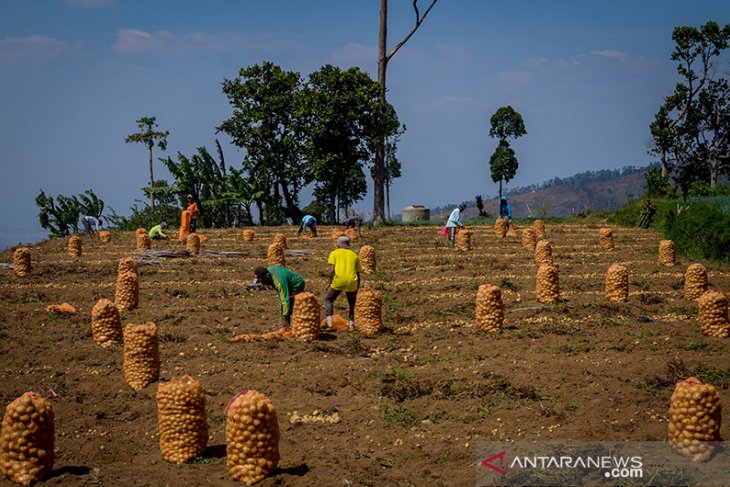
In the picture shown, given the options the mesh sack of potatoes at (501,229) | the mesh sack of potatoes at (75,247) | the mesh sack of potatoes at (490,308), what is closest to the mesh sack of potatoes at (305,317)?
the mesh sack of potatoes at (490,308)

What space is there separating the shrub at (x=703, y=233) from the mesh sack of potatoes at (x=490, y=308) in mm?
13336

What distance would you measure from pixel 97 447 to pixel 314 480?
Answer: 311 cm

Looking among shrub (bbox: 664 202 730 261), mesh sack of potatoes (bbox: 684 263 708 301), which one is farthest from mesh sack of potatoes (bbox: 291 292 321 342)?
shrub (bbox: 664 202 730 261)

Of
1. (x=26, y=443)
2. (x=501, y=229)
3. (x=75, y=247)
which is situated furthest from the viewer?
(x=501, y=229)

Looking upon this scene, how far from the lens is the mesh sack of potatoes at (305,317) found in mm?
14148

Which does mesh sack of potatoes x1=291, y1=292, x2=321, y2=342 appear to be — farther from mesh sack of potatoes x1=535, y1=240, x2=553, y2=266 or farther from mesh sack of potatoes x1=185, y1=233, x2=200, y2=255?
mesh sack of potatoes x1=185, y1=233, x2=200, y2=255

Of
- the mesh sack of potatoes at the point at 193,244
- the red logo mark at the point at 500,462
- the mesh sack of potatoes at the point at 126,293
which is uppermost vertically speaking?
the mesh sack of potatoes at the point at 193,244

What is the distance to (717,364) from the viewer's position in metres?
11.8

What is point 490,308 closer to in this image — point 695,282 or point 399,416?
point 399,416

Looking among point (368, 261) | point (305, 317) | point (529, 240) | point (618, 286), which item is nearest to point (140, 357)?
point (305, 317)

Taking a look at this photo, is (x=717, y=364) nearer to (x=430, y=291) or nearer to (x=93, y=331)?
(x=430, y=291)

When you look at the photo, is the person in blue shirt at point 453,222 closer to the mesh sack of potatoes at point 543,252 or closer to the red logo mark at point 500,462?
the mesh sack of potatoes at point 543,252

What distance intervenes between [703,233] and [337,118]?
21.0 meters

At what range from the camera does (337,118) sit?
4244cm
